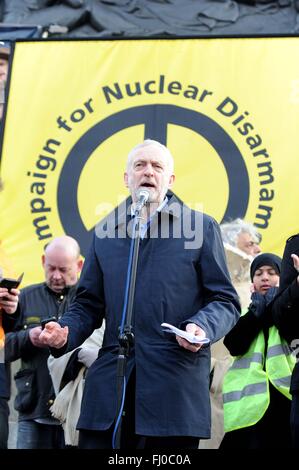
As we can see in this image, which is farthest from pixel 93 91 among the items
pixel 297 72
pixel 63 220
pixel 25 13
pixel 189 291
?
pixel 189 291

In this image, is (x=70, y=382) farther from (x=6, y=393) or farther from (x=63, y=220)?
(x=63, y=220)

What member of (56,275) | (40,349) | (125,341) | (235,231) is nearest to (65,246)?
(56,275)

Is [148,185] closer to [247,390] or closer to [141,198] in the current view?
Answer: [141,198]

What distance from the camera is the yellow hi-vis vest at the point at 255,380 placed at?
5164mm

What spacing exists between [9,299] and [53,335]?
564 mm

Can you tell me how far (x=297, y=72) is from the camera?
7.49 metres

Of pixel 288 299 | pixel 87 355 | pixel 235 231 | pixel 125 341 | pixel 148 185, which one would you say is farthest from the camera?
pixel 235 231

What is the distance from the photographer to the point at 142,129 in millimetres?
7652

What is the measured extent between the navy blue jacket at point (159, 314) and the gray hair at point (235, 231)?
251cm

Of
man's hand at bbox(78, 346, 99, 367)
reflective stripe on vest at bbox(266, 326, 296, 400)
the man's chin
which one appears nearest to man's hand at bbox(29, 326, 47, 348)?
man's hand at bbox(78, 346, 99, 367)

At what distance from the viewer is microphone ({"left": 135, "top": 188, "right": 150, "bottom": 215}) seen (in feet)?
13.5

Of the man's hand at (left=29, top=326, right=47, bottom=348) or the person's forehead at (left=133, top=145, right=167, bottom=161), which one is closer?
the person's forehead at (left=133, top=145, right=167, bottom=161)

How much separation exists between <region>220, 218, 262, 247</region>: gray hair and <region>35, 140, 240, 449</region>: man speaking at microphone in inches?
97.2

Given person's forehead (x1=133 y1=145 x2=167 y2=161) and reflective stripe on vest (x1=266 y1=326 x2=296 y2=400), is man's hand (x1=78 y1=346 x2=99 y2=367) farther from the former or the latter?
person's forehead (x1=133 y1=145 x2=167 y2=161)
